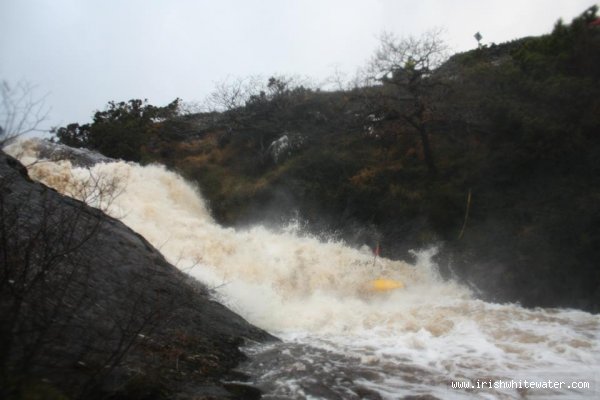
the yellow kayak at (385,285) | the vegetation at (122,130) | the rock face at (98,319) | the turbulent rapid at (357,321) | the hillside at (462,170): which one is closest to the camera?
the rock face at (98,319)

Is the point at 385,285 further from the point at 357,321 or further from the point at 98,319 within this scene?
the point at 98,319

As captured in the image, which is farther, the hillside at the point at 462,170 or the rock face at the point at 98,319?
the hillside at the point at 462,170

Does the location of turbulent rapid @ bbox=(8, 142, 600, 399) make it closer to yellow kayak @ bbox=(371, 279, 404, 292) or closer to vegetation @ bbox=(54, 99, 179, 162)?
yellow kayak @ bbox=(371, 279, 404, 292)

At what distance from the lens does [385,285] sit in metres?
13.4

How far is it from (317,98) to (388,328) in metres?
16.3

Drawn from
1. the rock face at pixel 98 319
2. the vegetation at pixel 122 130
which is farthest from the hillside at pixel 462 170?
the rock face at pixel 98 319

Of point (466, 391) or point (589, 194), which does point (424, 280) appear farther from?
point (466, 391)

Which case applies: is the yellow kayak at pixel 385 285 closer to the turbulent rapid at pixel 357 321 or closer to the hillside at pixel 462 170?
the turbulent rapid at pixel 357 321

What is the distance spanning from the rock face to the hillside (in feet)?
24.0

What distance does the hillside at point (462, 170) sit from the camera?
12211 mm

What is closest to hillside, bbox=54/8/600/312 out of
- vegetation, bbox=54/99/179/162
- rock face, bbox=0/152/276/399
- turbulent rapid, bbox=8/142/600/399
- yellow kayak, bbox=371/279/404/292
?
turbulent rapid, bbox=8/142/600/399

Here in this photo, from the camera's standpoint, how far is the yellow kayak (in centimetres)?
1332

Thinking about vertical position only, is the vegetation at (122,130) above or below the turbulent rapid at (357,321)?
above

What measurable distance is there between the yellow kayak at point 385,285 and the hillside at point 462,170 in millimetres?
1608
